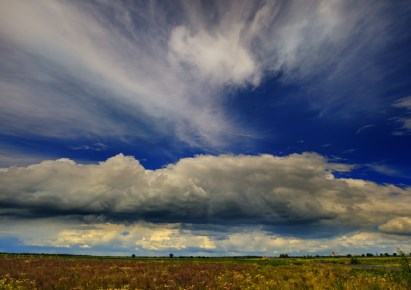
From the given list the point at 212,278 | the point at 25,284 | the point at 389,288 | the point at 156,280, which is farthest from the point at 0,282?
the point at 389,288

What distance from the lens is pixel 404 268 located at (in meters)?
16.7

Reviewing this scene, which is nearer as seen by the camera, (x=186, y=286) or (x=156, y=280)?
(x=186, y=286)

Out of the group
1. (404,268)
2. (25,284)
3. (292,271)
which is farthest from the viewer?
(292,271)

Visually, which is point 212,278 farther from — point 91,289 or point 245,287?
point 91,289

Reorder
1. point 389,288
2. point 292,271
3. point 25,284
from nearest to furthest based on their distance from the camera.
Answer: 1. point 389,288
2. point 25,284
3. point 292,271

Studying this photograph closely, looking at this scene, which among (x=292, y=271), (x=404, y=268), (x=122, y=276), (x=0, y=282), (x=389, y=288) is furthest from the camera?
(x=292, y=271)

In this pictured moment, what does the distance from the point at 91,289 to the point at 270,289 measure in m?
11.2

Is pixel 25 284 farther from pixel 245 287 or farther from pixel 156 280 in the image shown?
pixel 245 287

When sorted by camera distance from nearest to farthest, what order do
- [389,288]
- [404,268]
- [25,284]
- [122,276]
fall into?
[404,268] → [389,288] → [25,284] → [122,276]

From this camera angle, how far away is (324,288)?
21.3 meters

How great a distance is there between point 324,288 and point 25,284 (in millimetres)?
19176

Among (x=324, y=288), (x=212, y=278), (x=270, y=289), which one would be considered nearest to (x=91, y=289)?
(x=212, y=278)

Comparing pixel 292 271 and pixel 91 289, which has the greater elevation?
pixel 292 271

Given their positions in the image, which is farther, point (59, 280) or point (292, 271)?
point (292, 271)
